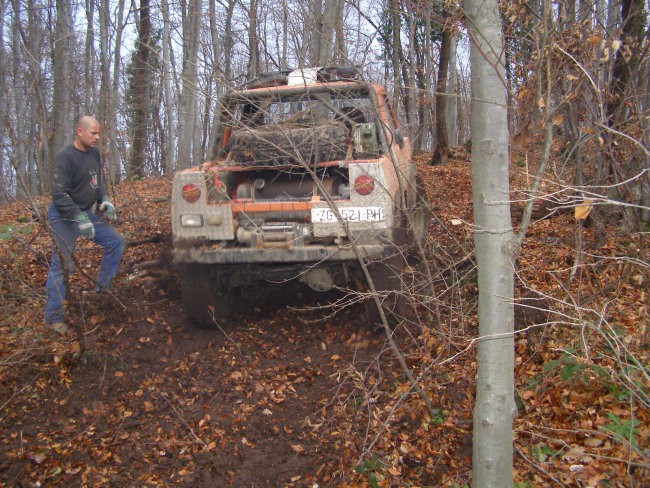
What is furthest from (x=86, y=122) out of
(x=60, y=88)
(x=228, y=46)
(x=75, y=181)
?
(x=228, y=46)

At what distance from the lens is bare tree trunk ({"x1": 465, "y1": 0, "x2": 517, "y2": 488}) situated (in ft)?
7.60

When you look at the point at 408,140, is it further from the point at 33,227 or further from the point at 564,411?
the point at 33,227

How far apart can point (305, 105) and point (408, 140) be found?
1.82 metres

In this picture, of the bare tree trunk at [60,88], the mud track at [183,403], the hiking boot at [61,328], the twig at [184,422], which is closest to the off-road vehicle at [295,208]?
the mud track at [183,403]

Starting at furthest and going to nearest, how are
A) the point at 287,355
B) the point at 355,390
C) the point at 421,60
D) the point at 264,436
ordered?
the point at 421,60, the point at 287,355, the point at 355,390, the point at 264,436

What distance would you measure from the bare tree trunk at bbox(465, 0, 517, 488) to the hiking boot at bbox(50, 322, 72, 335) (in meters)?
3.50

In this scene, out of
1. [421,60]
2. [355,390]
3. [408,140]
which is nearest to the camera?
[355,390]

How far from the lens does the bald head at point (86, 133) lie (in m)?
4.80

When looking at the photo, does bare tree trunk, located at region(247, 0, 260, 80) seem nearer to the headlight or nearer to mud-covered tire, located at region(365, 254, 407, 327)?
the headlight

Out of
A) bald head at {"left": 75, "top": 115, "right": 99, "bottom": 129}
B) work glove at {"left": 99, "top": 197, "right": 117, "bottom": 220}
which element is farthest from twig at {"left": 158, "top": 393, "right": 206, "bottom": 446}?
bald head at {"left": 75, "top": 115, "right": 99, "bottom": 129}

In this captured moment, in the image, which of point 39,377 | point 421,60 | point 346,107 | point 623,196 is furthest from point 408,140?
point 421,60

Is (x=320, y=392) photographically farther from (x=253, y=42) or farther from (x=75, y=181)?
(x=253, y=42)

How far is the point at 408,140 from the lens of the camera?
22.0 ft

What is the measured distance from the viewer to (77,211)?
4.68m
